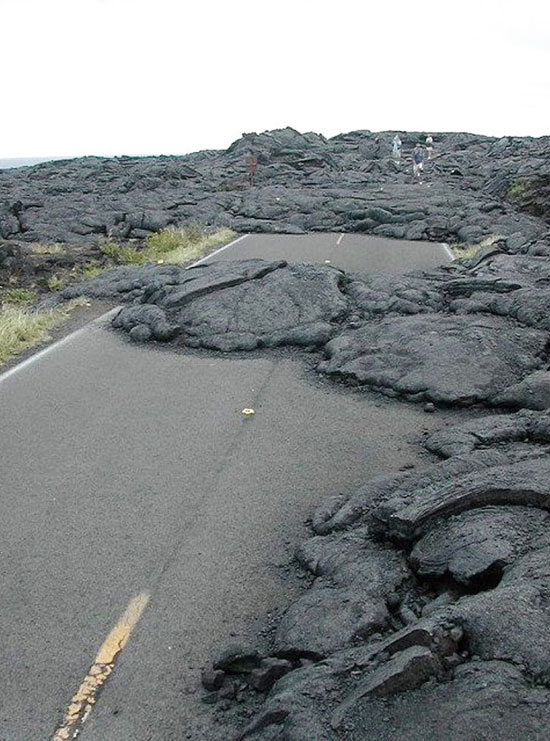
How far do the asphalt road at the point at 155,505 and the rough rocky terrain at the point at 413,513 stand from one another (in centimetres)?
37

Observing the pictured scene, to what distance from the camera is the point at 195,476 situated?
24.1 feet

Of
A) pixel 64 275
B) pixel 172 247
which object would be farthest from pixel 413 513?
pixel 172 247

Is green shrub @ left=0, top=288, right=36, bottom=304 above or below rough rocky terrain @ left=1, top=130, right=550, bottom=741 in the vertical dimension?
below

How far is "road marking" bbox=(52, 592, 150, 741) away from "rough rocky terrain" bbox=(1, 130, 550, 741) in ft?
2.20

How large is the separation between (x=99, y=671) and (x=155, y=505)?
2160mm

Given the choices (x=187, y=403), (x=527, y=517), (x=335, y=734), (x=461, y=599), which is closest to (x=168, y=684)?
(x=335, y=734)

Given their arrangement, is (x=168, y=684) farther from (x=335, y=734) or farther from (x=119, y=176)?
(x=119, y=176)

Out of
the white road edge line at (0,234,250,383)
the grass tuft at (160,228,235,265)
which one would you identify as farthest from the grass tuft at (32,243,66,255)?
the white road edge line at (0,234,250,383)

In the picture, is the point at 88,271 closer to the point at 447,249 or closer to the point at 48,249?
the point at 48,249

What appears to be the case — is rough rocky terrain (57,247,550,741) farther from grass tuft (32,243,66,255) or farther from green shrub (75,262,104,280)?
grass tuft (32,243,66,255)

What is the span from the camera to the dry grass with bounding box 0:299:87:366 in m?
11.9

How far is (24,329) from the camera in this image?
12492 millimetres

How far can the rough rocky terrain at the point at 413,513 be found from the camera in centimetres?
379

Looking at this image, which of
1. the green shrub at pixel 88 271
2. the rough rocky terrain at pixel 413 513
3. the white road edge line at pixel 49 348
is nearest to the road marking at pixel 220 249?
the rough rocky terrain at pixel 413 513
